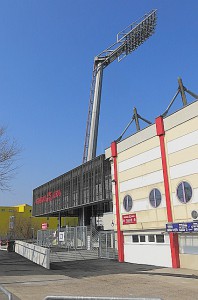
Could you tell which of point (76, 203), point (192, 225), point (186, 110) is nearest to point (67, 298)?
point (192, 225)

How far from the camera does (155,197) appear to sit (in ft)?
67.6

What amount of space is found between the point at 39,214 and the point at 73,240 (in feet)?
88.6

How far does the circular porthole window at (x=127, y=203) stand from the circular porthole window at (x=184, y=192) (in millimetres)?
4941

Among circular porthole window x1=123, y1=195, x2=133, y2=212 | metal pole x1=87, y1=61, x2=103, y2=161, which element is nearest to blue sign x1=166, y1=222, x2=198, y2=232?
circular porthole window x1=123, y1=195, x2=133, y2=212

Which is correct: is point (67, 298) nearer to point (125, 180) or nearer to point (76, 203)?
point (125, 180)

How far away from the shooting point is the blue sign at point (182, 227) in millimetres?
17075

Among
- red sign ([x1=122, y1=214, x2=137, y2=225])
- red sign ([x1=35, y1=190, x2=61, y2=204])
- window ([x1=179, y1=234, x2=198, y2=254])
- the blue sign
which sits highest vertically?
red sign ([x1=35, y1=190, x2=61, y2=204])

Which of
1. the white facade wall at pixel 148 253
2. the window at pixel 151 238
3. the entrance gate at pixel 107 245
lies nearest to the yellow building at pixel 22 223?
the entrance gate at pixel 107 245

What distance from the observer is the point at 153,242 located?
68.5 ft

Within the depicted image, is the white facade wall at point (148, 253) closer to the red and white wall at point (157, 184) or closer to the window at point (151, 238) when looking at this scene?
the red and white wall at point (157, 184)

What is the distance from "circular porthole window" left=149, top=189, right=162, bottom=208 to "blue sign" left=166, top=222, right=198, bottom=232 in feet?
6.21

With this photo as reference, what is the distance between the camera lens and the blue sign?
17075mm

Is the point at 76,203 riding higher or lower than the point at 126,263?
higher

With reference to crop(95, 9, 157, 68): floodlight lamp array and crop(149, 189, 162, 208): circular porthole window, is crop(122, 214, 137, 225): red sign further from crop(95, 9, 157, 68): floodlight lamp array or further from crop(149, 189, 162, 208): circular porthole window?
crop(95, 9, 157, 68): floodlight lamp array
